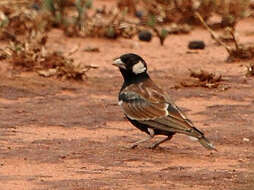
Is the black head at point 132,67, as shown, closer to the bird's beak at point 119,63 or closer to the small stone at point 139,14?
the bird's beak at point 119,63

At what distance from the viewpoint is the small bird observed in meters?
8.82

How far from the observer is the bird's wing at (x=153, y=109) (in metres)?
8.82

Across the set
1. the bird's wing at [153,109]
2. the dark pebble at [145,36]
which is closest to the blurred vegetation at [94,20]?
the dark pebble at [145,36]

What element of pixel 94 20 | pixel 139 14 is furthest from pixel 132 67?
pixel 139 14

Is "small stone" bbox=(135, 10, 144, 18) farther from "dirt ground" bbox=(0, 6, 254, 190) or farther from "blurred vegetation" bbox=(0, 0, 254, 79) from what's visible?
"dirt ground" bbox=(0, 6, 254, 190)

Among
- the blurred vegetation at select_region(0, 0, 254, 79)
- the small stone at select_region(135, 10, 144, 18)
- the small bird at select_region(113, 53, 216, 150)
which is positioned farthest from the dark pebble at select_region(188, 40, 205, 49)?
the small bird at select_region(113, 53, 216, 150)

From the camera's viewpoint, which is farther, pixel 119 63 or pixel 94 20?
pixel 94 20

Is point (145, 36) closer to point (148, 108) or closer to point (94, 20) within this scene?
point (94, 20)

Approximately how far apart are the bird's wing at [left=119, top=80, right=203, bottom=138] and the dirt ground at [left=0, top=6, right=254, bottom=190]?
0.92 feet

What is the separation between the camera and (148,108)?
9.10 m

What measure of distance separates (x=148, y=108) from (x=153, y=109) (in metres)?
0.05

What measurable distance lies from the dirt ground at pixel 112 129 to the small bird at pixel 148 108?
23 cm

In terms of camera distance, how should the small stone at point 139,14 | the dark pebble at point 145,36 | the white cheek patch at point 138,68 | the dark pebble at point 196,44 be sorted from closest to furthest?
the white cheek patch at point 138,68
the dark pebble at point 196,44
the dark pebble at point 145,36
the small stone at point 139,14

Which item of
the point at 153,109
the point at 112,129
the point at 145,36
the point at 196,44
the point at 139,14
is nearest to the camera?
the point at 153,109
